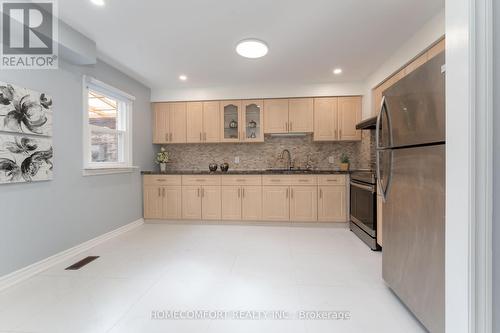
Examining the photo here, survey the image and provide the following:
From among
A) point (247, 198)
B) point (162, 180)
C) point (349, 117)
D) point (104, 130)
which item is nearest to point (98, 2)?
point (104, 130)

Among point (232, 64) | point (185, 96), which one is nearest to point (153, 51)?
point (232, 64)

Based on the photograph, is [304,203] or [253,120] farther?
[253,120]

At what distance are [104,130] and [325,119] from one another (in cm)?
348

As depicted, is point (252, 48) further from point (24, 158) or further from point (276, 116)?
point (24, 158)

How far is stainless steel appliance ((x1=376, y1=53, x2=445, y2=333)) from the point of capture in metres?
1.28

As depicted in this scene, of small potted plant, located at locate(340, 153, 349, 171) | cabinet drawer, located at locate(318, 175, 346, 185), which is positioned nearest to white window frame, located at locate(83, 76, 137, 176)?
cabinet drawer, located at locate(318, 175, 346, 185)

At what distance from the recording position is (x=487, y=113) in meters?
0.77

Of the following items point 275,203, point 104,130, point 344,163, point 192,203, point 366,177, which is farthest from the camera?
point 344,163

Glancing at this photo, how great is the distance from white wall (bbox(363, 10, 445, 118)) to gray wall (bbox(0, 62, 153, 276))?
3763 mm

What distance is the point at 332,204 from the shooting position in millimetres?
3705

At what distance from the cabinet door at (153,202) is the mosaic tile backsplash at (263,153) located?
0.71 metres

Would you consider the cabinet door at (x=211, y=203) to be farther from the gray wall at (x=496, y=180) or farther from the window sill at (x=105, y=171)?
the gray wall at (x=496, y=180)

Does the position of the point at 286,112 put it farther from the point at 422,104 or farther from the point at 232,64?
the point at 422,104

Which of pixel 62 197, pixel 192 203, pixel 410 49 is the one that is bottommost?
pixel 192 203
